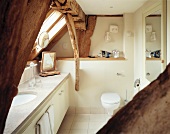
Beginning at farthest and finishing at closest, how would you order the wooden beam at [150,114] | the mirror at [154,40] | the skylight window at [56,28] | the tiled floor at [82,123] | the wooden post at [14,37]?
the skylight window at [56,28] → the tiled floor at [82,123] → the mirror at [154,40] → the wooden post at [14,37] → the wooden beam at [150,114]

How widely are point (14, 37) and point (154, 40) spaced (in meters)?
2.36

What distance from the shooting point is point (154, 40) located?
2.65 m

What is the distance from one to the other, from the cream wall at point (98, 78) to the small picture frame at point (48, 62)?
0.22 meters

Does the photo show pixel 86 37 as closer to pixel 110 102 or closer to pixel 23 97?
pixel 110 102

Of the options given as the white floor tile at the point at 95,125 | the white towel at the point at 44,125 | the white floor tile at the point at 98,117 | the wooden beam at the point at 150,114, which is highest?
the wooden beam at the point at 150,114

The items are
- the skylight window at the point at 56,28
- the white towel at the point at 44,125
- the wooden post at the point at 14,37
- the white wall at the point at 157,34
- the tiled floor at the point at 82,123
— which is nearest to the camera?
the wooden post at the point at 14,37

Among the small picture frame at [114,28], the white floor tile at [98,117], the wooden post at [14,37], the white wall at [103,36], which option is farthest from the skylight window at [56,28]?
the wooden post at [14,37]

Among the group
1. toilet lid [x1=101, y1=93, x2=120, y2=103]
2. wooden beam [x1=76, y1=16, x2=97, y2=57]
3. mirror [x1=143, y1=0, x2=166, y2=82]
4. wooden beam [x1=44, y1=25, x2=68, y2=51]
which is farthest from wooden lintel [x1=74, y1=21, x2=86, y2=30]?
toilet lid [x1=101, y1=93, x2=120, y2=103]

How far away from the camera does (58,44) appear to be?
14.1ft

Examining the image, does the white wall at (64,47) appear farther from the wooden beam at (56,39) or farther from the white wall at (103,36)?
the white wall at (103,36)

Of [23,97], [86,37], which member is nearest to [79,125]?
[23,97]

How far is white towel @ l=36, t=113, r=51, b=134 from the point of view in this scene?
6.31 ft

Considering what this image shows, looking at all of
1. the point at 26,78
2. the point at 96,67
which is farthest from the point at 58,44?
the point at 26,78

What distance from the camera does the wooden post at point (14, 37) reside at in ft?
1.95
